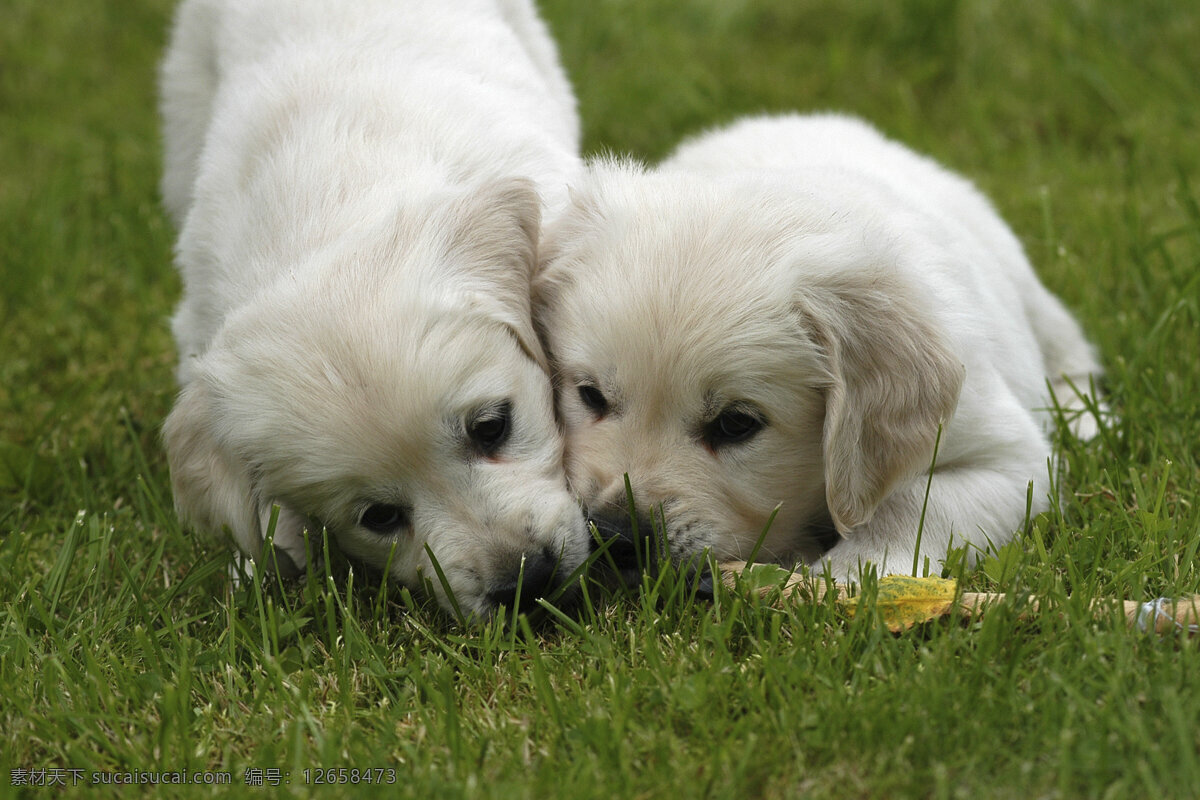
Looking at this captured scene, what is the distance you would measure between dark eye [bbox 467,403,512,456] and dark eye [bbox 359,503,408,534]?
0.27 meters

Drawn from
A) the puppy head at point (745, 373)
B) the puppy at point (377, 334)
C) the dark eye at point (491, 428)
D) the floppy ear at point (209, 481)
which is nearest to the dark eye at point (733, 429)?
the puppy head at point (745, 373)

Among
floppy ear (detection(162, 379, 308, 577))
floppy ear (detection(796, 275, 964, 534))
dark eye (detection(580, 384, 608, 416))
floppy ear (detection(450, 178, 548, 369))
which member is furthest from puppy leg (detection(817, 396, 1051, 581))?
floppy ear (detection(162, 379, 308, 577))

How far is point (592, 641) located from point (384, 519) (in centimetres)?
67

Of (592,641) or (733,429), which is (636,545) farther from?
(733,429)

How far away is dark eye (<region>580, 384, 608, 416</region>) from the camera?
3.09 m

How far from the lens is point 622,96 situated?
6.34 metres

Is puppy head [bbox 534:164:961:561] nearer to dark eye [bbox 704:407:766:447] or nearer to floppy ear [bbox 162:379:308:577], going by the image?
dark eye [bbox 704:407:766:447]

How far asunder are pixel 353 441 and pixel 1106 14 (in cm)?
530

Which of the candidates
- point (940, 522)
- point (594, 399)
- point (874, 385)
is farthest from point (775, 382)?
point (940, 522)

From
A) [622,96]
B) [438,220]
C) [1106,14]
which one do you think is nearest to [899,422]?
[438,220]

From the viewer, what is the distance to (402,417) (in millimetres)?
2801

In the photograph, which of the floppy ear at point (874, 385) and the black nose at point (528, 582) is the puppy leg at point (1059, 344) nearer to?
the floppy ear at point (874, 385)

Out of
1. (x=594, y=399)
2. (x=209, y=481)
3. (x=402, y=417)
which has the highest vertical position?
(x=594, y=399)

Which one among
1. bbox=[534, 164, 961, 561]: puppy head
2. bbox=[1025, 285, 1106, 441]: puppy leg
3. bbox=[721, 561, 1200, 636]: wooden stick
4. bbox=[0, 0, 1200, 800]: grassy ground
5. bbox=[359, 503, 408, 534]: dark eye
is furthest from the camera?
bbox=[1025, 285, 1106, 441]: puppy leg
